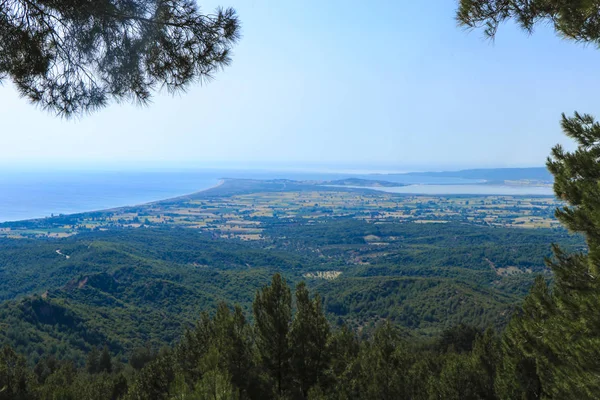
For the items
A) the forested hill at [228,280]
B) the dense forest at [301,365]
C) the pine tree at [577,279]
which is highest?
the pine tree at [577,279]

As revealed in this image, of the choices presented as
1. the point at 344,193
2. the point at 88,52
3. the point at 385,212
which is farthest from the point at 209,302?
the point at 344,193

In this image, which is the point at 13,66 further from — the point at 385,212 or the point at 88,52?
the point at 385,212

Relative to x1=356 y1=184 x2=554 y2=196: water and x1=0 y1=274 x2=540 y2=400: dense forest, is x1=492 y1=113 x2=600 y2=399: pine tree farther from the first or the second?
x1=356 y1=184 x2=554 y2=196: water

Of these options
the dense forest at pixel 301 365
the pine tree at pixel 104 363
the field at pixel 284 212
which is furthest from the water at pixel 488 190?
the dense forest at pixel 301 365

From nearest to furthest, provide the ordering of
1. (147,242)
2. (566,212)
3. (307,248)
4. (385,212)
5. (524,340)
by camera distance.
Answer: (566,212) < (524,340) < (147,242) < (307,248) < (385,212)

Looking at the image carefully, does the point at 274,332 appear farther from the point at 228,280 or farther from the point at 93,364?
the point at 228,280

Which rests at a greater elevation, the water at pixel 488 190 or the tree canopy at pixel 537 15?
the tree canopy at pixel 537 15

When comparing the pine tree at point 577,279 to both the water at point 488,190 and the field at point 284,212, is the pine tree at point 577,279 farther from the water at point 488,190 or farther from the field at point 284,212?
the water at point 488,190
